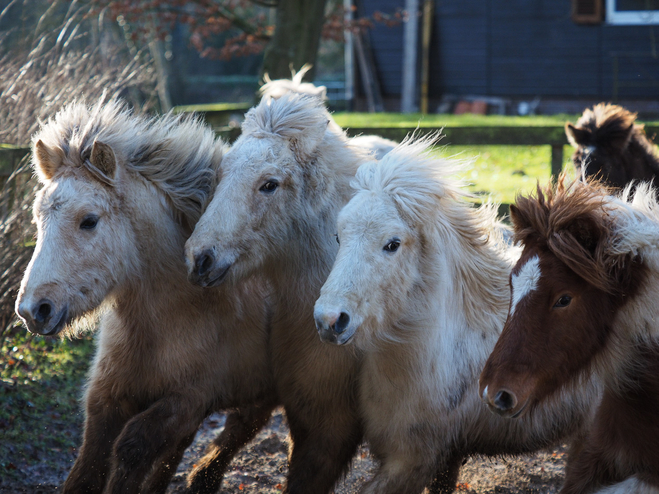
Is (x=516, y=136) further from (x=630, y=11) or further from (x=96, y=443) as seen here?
(x=630, y=11)

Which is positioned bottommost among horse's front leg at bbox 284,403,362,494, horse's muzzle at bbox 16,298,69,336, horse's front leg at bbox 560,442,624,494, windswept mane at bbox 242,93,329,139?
horse's front leg at bbox 284,403,362,494

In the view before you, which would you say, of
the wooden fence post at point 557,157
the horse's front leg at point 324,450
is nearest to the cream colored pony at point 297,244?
the horse's front leg at point 324,450

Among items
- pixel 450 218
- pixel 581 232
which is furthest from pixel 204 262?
pixel 581 232

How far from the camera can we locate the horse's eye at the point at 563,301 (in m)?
2.54

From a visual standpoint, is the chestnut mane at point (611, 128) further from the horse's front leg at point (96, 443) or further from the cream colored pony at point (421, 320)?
the horse's front leg at point (96, 443)

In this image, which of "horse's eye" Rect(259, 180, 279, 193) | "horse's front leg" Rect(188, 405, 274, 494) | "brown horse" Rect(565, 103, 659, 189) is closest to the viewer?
"horse's eye" Rect(259, 180, 279, 193)

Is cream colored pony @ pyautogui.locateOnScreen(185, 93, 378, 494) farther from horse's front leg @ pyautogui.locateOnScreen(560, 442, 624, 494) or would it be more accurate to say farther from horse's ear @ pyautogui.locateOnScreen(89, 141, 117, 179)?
horse's front leg @ pyautogui.locateOnScreen(560, 442, 624, 494)

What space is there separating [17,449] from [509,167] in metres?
8.46

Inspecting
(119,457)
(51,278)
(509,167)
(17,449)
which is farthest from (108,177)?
(509,167)

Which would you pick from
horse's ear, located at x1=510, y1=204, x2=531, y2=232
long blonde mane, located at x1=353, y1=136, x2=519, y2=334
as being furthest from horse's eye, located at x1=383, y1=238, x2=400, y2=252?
horse's ear, located at x1=510, y1=204, x2=531, y2=232

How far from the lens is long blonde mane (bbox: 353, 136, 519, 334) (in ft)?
10.1

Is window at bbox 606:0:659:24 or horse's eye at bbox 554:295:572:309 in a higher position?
window at bbox 606:0:659:24

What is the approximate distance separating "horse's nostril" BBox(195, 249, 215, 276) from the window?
13.3 meters

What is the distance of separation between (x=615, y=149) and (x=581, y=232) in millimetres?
3209
